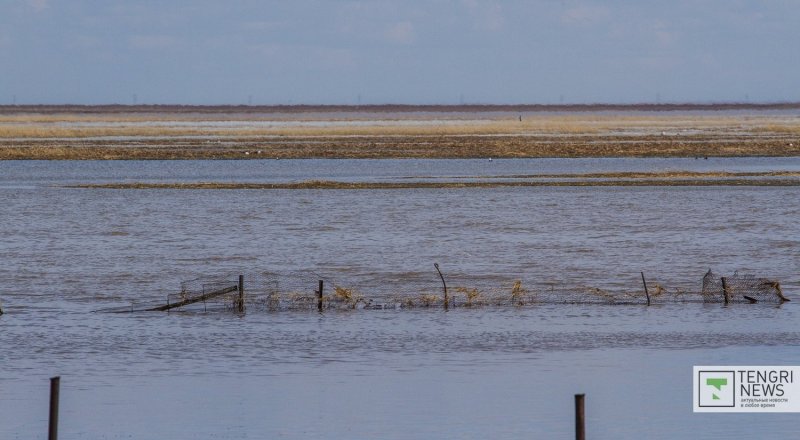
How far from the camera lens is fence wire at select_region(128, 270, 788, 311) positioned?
23.7m

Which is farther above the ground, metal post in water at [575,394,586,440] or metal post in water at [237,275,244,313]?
metal post in water at [575,394,586,440]

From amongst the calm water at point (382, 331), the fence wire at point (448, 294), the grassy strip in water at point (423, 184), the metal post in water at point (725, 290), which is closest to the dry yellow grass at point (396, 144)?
the grassy strip in water at point (423, 184)

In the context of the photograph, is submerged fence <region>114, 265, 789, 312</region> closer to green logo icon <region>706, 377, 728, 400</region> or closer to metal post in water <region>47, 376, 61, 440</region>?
green logo icon <region>706, 377, 728, 400</region>

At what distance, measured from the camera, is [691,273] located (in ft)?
92.8

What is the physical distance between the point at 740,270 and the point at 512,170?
31.8m

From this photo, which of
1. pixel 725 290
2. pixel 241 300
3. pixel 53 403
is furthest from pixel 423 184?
pixel 53 403

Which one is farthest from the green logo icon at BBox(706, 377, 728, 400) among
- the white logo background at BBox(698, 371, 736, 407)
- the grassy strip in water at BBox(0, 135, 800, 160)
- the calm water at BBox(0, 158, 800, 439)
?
the grassy strip in water at BBox(0, 135, 800, 160)

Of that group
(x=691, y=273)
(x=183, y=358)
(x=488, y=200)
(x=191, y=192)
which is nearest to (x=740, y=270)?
(x=691, y=273)

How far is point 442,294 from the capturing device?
25.3 metres

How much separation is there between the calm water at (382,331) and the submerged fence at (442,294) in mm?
577

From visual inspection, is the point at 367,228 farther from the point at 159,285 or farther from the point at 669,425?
the point at 669,425

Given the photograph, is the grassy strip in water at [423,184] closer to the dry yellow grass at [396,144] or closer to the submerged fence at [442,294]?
the dry yellow grass at [396,144]

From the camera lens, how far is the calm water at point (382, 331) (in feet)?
50.8

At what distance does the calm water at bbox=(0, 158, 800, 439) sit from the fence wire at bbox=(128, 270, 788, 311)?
58cm
